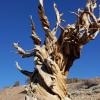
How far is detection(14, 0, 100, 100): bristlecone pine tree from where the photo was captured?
1291 cm

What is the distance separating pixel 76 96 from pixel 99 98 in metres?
2.12

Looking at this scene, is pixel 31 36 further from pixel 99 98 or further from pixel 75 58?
pixel 99 98

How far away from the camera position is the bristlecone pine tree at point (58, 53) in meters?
12.9

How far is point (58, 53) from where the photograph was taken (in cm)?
1325

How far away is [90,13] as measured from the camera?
1284cm

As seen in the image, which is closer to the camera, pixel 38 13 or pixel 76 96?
pixel 38 13

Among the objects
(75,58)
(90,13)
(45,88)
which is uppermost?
(90,13)

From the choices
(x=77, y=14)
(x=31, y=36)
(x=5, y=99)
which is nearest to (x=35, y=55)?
(x=31, y=36)

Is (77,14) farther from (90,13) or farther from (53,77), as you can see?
(53,77)

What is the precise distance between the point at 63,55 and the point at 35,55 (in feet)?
3.06

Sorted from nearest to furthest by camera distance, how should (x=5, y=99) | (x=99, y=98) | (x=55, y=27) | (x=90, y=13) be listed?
(x=90, y=13) → (x=55, y=27) → (x=5, y=99) → (x=99, y=98)

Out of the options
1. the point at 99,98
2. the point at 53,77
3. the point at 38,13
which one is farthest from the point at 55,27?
the point at 99,98

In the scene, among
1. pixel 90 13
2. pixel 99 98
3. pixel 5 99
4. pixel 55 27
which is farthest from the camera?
Answer: pixel 99 98

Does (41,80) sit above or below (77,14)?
below
